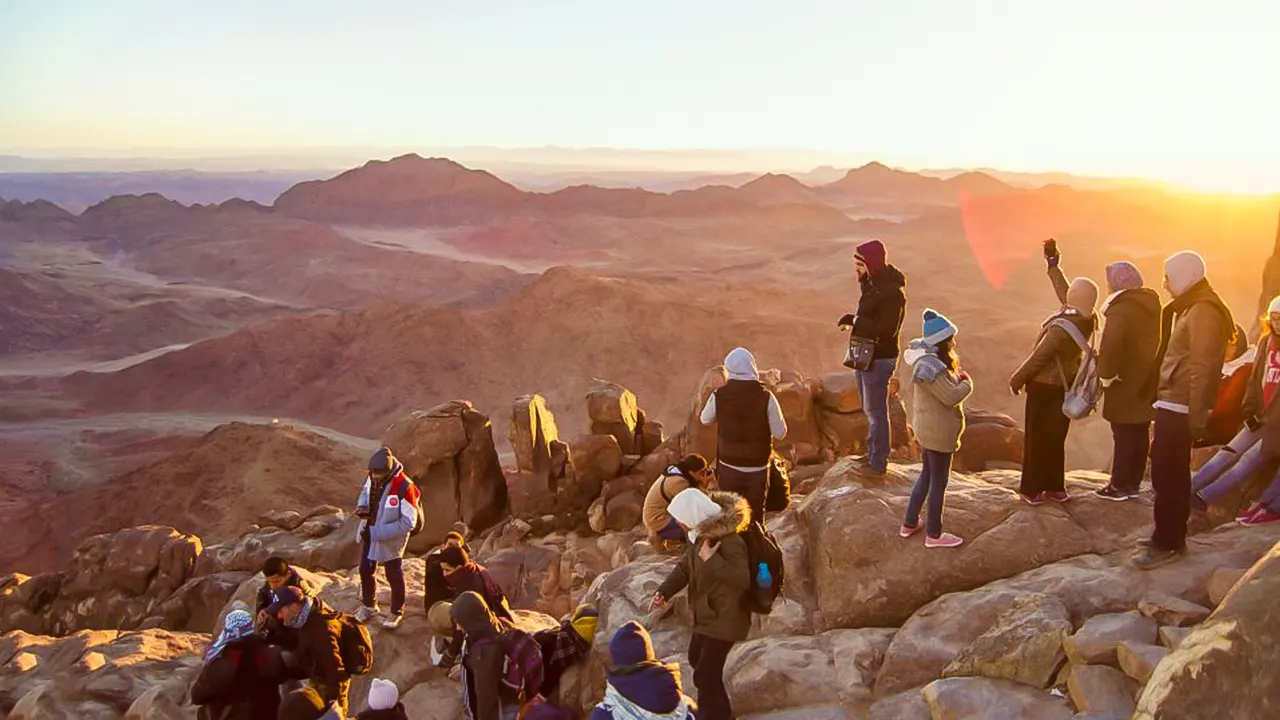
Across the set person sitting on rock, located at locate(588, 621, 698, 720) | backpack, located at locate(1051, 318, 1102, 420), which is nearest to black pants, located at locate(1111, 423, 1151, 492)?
backpack, located at locate(1051, 318, 1102, 420)

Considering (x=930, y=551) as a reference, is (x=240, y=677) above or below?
below

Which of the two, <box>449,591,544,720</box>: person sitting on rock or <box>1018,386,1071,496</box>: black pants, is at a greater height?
<box>1018,386,1071,496</box>: black pants

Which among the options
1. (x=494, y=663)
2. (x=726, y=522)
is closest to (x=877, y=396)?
(x=726, y=522)

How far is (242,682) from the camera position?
584 cm

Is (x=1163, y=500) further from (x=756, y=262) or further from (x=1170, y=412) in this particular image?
(x=756, y=262)

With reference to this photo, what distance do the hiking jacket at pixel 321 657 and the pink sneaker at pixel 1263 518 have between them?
23.0 feet

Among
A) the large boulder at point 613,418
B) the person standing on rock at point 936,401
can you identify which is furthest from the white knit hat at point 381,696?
the large boulder at point 613,418

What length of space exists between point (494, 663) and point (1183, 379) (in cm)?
505

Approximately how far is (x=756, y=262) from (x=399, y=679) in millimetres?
68161

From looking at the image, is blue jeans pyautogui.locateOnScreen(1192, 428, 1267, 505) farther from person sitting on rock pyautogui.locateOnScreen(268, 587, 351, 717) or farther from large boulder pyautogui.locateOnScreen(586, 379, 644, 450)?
large boulder pyautogui.locateOnScreen(586, 379, 644, 450)

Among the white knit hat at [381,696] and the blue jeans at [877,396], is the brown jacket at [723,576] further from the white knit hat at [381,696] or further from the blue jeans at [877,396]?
the blue jeans at [877,396]

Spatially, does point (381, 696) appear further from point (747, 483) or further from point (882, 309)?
point (882, 309)

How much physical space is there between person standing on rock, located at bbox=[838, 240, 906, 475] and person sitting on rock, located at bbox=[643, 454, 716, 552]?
176 centimetres

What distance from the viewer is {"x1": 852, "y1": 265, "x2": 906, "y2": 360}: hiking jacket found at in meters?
7.54
